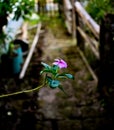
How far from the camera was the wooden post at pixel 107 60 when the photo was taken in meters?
4.65

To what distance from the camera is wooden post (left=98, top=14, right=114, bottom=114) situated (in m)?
4.65

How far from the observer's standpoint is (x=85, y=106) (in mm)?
5270

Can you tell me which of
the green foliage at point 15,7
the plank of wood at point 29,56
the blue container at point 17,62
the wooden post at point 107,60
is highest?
the green foliage at point 15,7

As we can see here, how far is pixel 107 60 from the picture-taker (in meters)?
5.01

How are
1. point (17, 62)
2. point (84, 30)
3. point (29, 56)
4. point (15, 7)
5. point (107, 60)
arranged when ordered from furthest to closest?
point (84, 30), point (29, 56), point (17, 62), point (107, 60), point (15, 7)

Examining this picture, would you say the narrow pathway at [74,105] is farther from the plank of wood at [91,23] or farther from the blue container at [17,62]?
the plank of wood at [91,23]

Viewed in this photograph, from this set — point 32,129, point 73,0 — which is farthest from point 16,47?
point 32,129

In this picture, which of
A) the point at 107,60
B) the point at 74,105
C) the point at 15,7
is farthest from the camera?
the point at 74,105

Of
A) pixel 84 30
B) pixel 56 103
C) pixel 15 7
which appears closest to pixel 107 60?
pixel 56 103

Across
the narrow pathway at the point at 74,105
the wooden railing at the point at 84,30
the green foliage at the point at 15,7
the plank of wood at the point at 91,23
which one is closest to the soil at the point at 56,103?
the narrow pathway at the point at 74,105

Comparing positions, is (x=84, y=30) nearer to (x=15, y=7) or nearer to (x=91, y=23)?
(x=91, y=23)

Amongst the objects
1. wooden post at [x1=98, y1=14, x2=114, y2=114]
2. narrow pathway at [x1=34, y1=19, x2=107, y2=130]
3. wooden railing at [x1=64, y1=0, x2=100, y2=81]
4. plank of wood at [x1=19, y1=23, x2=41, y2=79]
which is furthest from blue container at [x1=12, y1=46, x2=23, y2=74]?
wooden post at [x1=98, y1=14, x2=114, y2=114]

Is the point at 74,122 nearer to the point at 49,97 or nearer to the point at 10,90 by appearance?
the point at 49,97

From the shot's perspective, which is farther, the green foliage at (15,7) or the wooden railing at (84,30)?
the wooden railing at (84,30)
